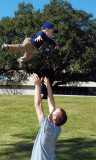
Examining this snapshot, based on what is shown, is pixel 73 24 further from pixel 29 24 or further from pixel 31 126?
pixel 31 126

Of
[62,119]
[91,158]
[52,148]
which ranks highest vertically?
[62,119]

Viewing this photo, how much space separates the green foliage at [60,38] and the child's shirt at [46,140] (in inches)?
952

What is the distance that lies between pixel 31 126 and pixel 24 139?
269 centimetres

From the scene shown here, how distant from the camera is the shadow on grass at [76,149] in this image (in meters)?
8.23

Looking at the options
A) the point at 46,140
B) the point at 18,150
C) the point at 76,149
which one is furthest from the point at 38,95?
the point at 76,149

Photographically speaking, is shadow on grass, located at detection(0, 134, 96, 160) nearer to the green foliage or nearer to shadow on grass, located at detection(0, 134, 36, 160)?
shadow on grass, located at detection(0, 134, 36, 160)

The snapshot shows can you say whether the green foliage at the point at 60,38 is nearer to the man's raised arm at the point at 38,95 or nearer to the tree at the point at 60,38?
the tree at the point at 60,38

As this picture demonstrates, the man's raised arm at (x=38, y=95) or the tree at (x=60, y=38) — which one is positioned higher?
the tree at (x=60, y=38)

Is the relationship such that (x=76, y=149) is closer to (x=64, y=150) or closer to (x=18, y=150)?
(x=64, y=150)

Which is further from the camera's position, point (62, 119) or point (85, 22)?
point (85, 22)

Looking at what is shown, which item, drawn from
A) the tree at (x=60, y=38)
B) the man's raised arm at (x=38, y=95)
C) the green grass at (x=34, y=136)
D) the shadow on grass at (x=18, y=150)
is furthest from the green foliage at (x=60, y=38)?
the man's raised arm at (x=38, y=95)

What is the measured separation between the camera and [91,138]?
10977mm

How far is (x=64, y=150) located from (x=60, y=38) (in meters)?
20.9

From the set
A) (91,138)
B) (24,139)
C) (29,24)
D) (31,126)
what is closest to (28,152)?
(24,139)
